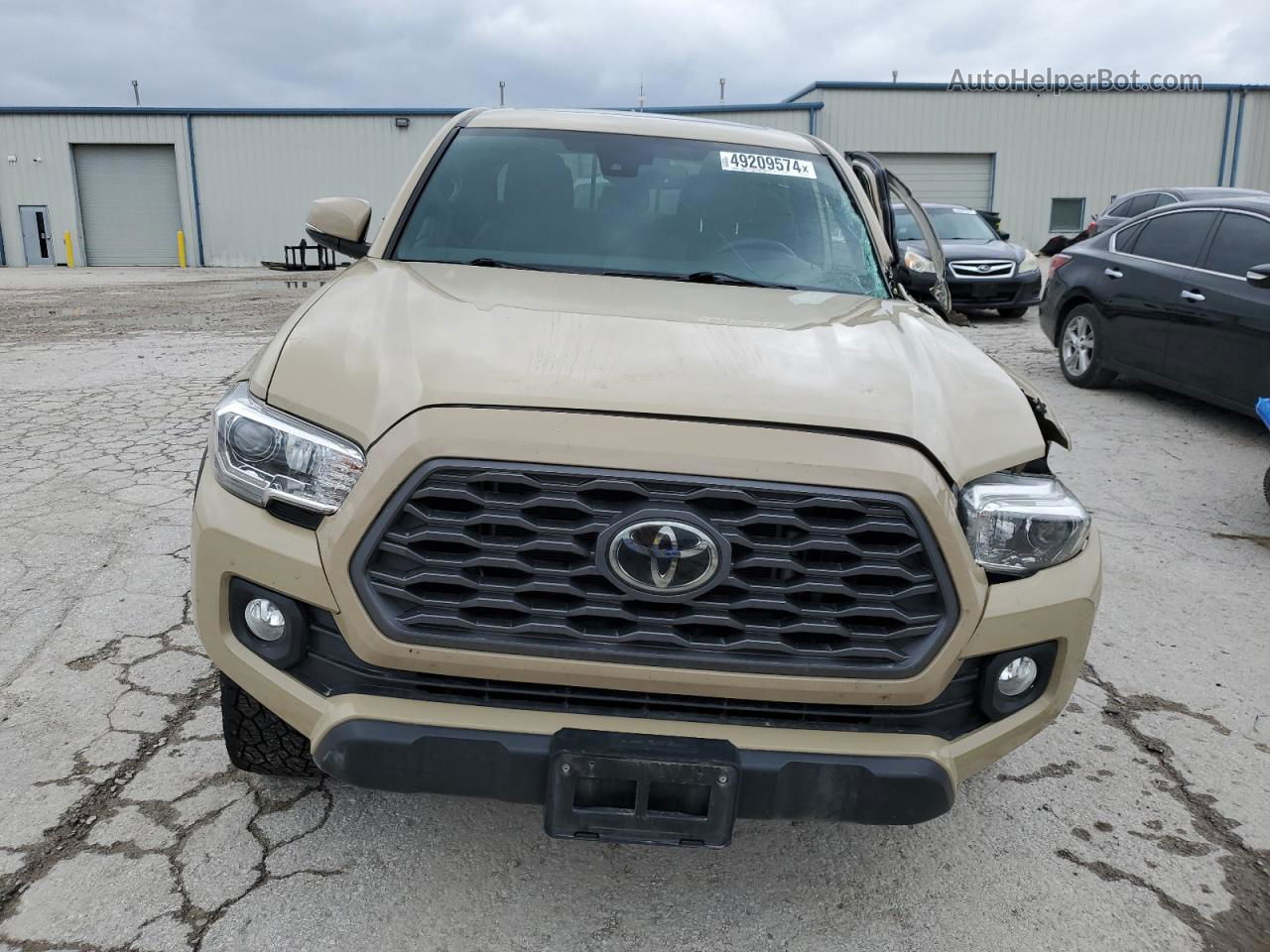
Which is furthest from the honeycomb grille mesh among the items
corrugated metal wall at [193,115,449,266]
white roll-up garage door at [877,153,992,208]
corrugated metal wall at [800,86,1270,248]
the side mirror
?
corrugated metal wall at [193,115,449,266]

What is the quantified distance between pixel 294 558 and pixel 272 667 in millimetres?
260

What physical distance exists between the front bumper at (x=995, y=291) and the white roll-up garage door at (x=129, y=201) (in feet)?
88.3

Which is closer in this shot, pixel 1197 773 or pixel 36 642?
pixel 1197 773

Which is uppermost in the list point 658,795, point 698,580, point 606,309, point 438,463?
point 606,309

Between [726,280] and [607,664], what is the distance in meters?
1.51

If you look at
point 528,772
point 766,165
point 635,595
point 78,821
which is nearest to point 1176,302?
point 766,165

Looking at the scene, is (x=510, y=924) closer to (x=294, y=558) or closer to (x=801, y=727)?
(x=801, y=727)

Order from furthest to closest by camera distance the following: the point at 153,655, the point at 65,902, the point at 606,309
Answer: the point at 153,655
the point at 606,309
the point at 65,902

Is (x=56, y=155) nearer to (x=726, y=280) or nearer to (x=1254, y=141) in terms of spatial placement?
(x=726, y=280)

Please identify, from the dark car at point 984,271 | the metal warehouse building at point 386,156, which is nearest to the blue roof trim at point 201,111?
the metal warehouse building at point 386,156

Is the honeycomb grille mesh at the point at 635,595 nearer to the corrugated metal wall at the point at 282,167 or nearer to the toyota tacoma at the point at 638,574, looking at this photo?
the toyota tacoma at the point at 638,574

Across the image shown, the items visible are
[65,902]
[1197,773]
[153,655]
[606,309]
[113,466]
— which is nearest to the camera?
[65,902]

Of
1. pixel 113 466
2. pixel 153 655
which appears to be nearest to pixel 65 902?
pixel 153 655

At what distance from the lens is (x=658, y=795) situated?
1.80 meters
